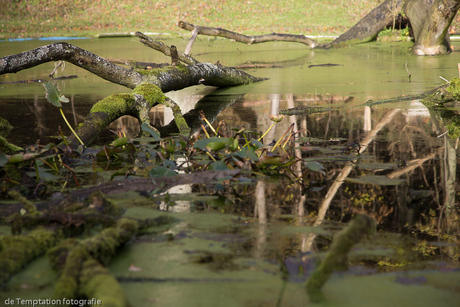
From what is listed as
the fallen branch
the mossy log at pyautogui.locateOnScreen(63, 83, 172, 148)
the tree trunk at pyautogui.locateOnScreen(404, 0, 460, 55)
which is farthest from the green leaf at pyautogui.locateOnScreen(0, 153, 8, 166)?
the tree trunk at pyautogui.locateOnScreen(404, 0, 460, 55)

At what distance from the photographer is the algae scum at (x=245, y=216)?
1.40m

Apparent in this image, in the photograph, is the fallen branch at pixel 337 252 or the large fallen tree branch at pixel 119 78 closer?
the fallen branch at pixel 337 252

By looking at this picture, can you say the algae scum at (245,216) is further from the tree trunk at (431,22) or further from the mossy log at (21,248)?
the tree trunk at (431,22)

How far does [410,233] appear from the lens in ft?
6.15

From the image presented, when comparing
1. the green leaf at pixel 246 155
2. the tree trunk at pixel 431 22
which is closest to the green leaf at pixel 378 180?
the green leaf at pixel 246 155

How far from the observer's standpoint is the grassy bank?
53.6 feet

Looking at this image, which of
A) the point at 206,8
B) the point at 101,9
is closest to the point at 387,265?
the point at 206,8

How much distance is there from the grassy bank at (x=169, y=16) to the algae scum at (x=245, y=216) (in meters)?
12.5

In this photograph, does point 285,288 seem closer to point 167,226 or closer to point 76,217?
point 167,226

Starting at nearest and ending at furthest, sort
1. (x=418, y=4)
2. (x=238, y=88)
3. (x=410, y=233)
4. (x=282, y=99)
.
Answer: (x=410, y=233) → (x=282, y=99) → (x=238, y=88) → (x=418, y=4)

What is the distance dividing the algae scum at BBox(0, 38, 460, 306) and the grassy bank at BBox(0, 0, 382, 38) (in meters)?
12.5

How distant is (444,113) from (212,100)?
2564 mm

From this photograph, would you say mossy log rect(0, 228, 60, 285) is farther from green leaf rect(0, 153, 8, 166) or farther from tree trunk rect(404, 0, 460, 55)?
tree trunk rect(404, 0, 460, 55)

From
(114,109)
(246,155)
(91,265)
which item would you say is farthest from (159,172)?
(114,109)
